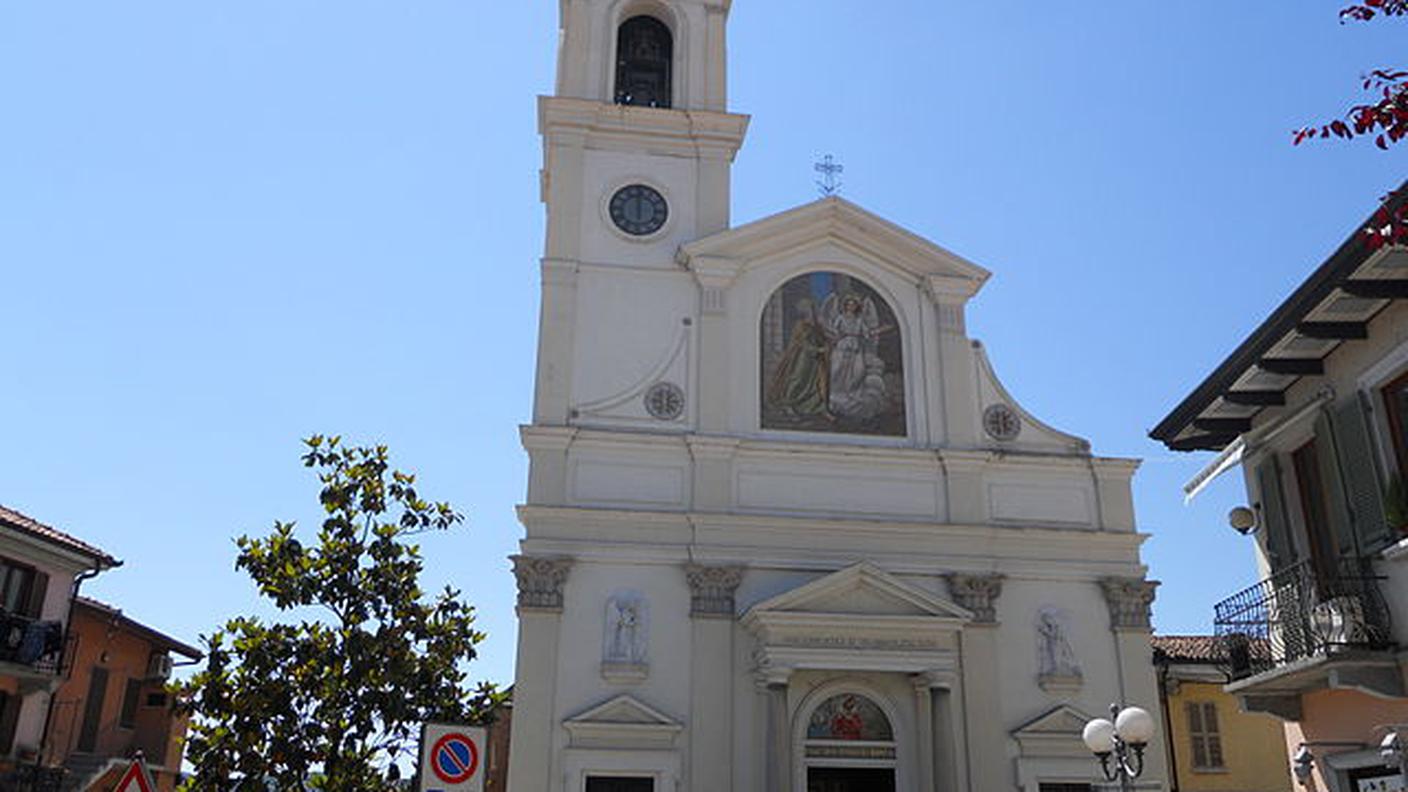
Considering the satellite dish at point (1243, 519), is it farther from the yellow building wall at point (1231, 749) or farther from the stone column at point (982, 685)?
the yellow building wall at point (1231, 749)

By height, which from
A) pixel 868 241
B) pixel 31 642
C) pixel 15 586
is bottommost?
pixel 31 642

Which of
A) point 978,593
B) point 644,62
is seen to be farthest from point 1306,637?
point 644,62

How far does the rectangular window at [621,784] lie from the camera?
17625mm

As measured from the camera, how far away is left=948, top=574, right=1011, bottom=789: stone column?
18.3 meters

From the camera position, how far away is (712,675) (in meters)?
18.3

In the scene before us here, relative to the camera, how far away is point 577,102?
22500 mm

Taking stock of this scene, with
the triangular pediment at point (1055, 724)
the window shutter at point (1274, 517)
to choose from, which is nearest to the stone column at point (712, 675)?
the triangular pediment at point (1055, 724)

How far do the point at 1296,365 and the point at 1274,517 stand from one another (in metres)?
1.82

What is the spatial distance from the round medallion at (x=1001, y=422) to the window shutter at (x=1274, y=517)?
27.3 ft

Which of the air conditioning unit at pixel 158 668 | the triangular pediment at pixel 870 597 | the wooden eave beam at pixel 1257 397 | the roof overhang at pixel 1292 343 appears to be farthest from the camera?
the air conditioning unit at pixel 158 668

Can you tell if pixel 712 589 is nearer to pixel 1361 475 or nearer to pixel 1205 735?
pixel 1361 475

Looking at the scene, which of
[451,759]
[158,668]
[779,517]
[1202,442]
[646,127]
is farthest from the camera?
[158,668]

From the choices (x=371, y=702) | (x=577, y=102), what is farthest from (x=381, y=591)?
(x=577, y=102)

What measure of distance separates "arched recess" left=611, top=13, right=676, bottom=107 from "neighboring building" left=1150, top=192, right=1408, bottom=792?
14619mm
